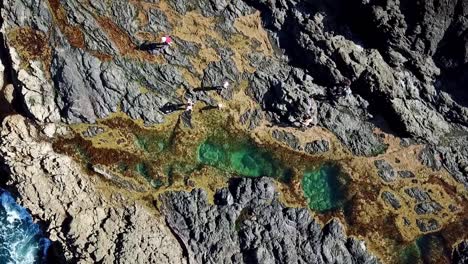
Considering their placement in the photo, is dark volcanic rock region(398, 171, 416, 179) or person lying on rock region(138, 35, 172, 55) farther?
dark volcanic rock region(398, 171, 416, 179)

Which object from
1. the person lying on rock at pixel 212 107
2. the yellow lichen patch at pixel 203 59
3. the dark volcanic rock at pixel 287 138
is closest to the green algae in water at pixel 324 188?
the dark volcanic rock at pixel 287 138

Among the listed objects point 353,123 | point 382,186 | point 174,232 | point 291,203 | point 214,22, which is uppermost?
point 214,22

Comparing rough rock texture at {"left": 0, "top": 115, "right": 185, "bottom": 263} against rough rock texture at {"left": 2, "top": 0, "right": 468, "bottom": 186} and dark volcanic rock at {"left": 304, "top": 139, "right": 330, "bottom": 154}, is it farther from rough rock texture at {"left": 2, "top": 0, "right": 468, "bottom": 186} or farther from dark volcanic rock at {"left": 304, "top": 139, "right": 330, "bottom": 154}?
dark volcanic rock at {"left": 304, "top": 139, "right": 330, "bottom": 154}

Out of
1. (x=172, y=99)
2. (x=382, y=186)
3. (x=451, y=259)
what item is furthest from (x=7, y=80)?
(x=451, y=259)

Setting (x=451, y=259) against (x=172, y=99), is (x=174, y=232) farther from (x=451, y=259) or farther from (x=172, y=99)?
(x=451, y=259)

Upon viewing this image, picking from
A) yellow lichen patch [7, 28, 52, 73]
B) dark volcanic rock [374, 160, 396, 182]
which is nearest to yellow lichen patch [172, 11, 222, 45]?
yellow lichen patch [7, 28, 52, 73]

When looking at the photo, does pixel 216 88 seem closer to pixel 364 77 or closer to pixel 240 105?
A: pixel 240 105

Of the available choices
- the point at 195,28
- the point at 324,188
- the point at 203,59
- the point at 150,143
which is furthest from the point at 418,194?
the point at 195,28
